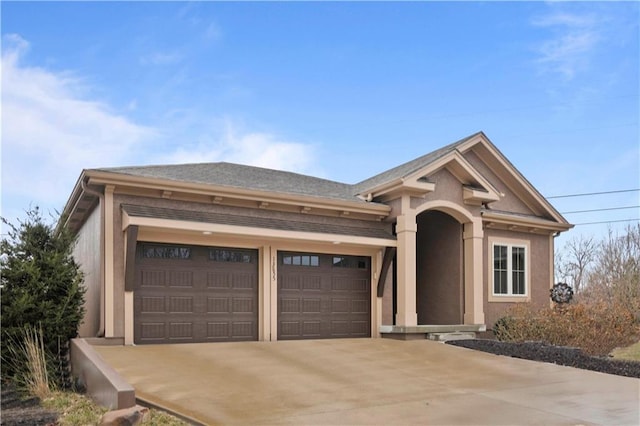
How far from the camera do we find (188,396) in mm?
8211

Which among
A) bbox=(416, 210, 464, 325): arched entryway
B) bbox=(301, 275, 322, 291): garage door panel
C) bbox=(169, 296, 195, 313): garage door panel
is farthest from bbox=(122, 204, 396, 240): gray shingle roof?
bbox=(416, 210, 464, 325): arched entryway

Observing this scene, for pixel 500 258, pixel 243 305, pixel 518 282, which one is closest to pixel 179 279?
pixel 243 305

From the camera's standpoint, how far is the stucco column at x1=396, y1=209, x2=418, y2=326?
15062 mm

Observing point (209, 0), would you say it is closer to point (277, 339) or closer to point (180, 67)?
point (180, 67)

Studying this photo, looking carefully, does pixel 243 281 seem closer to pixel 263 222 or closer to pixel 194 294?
pixel 194 294

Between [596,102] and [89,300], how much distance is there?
17.9 m

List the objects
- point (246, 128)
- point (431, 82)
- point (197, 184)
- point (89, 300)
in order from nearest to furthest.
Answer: point (197, 184) → point (89, 300) → point (431, 82) → point (246, 128)

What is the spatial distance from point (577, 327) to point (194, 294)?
31.1 feet

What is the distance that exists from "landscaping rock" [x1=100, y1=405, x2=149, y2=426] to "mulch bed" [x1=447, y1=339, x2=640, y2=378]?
8.29 metres

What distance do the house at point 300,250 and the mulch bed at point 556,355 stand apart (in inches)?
69.4

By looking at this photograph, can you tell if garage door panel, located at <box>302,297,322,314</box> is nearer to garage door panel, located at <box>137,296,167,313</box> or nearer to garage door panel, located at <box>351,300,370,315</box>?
garage door panel, located at <box>351,300,370,315</box>

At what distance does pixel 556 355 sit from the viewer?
12.5m

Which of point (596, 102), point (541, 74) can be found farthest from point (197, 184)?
point (596, 102)

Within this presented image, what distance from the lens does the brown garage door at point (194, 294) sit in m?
12.7
